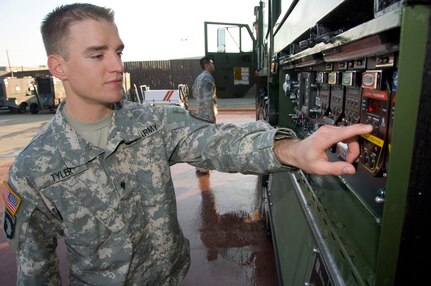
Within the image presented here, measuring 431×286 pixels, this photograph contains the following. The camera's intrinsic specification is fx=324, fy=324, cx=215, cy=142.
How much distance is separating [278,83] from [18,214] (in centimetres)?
247

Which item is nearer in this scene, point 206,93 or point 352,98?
point 352,98

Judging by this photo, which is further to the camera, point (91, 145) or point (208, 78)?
point (208, 78)

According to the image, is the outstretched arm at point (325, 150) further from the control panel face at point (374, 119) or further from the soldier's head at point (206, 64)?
the soldier's head at point (206, 64)

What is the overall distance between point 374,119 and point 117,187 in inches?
39.2

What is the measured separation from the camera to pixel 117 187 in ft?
4.37

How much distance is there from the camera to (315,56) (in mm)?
1486

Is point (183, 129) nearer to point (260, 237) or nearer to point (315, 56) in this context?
point (315, 56)

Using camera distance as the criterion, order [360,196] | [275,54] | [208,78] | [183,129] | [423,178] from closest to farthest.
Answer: [423,178], [360,196], [183,129], [275,54], [208,78]

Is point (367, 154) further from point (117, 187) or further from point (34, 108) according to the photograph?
point (34, 108)

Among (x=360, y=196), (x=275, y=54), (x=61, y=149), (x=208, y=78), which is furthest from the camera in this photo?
(x=208, y=78)

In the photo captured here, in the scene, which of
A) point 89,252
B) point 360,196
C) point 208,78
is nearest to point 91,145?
point 89,252

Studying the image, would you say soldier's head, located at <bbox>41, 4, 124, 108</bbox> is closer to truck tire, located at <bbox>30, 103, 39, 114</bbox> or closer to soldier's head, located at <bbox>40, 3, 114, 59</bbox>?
soldier's head, located at <bbox>40, 3, 114, 59</bbox>

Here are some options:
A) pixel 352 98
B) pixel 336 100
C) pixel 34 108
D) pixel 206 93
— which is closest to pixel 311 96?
pixel 336 100

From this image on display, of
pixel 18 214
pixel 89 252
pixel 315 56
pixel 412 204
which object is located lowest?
pixel 89 252
